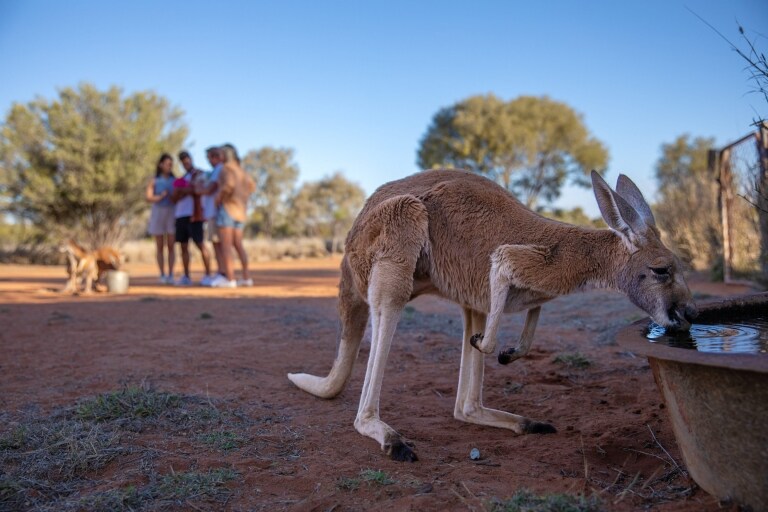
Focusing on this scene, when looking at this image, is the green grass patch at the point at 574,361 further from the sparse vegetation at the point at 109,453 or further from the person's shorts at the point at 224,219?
the person's shorts at the point at 224,219

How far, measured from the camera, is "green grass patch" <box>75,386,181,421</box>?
11.0 feet

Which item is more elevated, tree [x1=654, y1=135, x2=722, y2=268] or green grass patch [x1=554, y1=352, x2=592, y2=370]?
tree [x1=654, y1=135, x2=722, y2=268]

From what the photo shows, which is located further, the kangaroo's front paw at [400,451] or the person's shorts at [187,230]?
the person's shorts at [187,230]

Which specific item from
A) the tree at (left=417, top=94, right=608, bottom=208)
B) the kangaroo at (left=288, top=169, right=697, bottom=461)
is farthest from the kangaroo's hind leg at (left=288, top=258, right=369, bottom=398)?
the tree at (left=417, top=94, right=608, bottom=208)

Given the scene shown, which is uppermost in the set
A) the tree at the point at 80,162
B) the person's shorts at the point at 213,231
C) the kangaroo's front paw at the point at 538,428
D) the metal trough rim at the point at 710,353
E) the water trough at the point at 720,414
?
the tree at the point at 80,162

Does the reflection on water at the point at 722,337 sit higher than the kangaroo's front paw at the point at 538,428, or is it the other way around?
the reflection on water at the point at 722,337

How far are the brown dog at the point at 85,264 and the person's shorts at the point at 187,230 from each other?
124 cm

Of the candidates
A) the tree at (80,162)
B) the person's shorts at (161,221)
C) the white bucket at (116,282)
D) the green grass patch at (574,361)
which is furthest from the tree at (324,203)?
the green grass patch at (574,361)

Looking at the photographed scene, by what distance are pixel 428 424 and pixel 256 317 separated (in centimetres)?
415

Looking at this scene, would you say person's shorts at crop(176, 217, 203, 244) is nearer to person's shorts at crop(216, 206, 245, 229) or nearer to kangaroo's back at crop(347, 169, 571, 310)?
person's shorts at crop(216, 206, 245, 229)

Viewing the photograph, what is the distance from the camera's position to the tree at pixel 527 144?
31250 millimetres

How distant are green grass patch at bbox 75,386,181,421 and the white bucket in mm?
7302

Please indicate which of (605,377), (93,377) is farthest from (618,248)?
(93,377)

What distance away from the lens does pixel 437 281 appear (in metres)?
3.48
